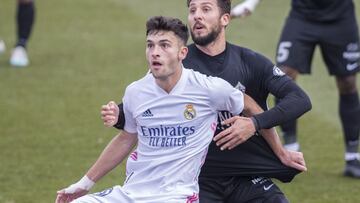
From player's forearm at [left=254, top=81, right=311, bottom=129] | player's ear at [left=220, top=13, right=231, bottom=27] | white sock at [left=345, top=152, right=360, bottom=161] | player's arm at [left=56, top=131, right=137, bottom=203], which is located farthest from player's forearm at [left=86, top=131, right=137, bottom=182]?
white sock at [left=345, top=152, right=360, bottom=161]

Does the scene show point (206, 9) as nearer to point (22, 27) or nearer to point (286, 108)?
point (286, 108)

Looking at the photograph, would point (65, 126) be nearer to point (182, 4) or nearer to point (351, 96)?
point (351, 96)

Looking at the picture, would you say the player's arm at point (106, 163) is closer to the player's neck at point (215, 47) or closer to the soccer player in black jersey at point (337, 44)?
the player's neck at point (215, 47)

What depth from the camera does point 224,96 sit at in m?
6.57

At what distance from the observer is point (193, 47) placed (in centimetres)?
705

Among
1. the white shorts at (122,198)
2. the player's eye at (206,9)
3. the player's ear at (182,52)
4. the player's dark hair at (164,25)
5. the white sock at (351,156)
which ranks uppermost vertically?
the player's eye at (206,9)

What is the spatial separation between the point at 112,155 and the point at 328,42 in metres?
3.75

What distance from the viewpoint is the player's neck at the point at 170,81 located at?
6.50 metres

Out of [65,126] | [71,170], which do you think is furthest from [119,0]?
[71,170]

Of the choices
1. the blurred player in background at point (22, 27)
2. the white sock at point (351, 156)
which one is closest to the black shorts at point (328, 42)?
the white sock at point (351, 156)

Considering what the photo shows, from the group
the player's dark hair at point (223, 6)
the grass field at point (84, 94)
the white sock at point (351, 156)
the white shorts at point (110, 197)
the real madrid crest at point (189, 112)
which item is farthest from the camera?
the white sock at point (351, 156)

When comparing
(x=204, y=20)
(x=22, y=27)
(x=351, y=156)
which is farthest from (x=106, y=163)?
(x=22, y=27)

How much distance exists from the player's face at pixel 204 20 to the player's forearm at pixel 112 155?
0.81 m

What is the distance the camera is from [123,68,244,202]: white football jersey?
255 inches
